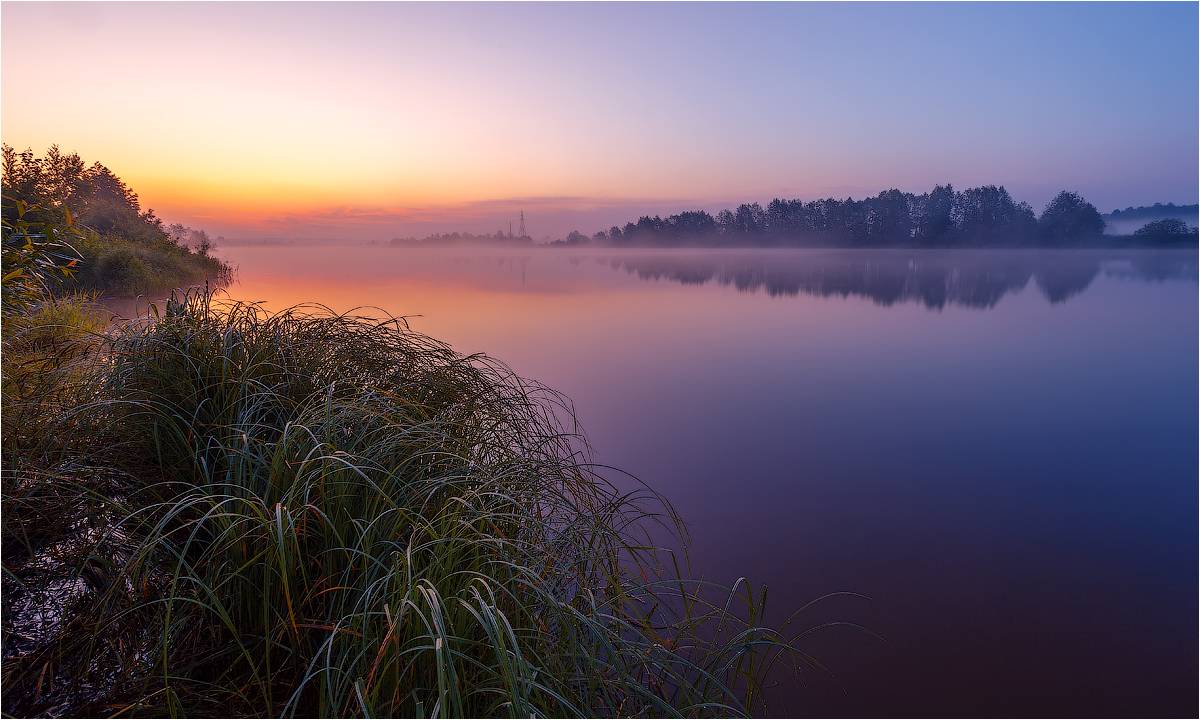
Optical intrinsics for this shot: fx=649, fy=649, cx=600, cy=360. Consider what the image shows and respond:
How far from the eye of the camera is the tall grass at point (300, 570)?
1909 millimetres

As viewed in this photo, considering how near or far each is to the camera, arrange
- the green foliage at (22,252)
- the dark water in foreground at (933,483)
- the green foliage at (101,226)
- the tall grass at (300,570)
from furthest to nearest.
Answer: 1. the green foliage at (101,226)
2. the green foliage at (22,252)
3. the dark water in foreground at (933,483)
4. the tall grass at (300,570)

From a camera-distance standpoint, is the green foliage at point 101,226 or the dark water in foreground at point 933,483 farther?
the green foliage at point 101,226

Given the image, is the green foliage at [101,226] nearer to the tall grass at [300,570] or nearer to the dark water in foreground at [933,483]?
the tall grass at [300,570]

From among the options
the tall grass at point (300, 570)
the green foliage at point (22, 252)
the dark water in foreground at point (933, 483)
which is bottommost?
the dark water in foreground at point (933, 483)

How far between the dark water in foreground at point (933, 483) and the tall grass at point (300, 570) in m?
1.11

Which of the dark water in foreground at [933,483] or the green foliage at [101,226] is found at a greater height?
the green foliage at [101,226]

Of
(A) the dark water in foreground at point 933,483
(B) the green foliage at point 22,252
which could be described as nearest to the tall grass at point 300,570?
(B) the green foliage at point 22,252

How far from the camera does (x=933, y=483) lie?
6246 millimetres

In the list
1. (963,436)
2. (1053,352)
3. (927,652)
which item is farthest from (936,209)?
(927,652)

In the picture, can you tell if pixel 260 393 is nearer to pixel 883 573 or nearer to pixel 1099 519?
pixel 883 573

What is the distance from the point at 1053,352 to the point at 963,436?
8223mm

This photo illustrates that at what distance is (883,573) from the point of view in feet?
14.8

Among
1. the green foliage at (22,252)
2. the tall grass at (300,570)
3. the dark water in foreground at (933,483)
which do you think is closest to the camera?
the tall grass at (300,570)

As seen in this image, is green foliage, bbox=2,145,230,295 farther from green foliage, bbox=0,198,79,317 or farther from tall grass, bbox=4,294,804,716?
tall grass, bbox=4,294,804,716
